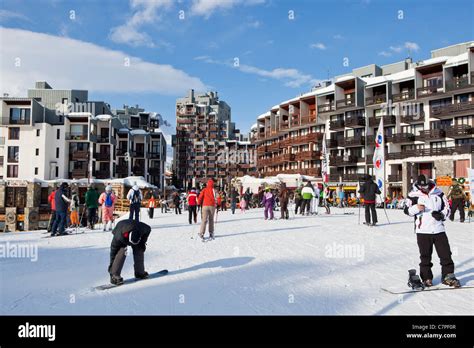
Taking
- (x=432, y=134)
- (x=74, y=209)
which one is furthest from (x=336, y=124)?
(x=74, y=209)

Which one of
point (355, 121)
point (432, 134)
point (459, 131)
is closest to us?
point (459, 131)

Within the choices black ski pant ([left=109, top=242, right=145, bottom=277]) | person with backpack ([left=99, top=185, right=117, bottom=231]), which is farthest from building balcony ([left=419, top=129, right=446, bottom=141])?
black ski pant ([left=109, top=242, right=145, bottom=277])

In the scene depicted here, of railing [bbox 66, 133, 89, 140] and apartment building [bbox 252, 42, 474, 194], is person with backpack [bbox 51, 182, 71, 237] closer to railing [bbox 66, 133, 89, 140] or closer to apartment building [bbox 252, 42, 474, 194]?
apartment building [bbox 252, 42, 474, 194]

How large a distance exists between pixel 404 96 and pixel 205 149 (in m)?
65.6

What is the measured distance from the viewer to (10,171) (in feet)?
166

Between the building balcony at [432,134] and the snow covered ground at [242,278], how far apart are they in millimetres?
33685

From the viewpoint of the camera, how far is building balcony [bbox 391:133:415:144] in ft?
147

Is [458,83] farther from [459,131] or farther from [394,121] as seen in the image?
[394,121]

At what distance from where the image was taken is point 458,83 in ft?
133

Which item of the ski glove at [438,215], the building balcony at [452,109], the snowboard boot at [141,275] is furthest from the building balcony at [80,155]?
the ski glove at [438,215]

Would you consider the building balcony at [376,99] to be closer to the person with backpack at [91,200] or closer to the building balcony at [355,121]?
the building balcony at [355,121]

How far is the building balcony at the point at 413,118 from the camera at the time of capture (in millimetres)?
44250

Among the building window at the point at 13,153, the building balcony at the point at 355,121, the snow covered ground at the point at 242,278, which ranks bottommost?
the snow covered ground at the point at 242,278

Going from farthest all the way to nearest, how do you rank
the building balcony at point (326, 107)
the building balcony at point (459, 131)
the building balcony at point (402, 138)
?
1. the building balcony at point (326, 107)
2. the building balcony at point (402, 138)
3. the building balcony at point (459, 131)
